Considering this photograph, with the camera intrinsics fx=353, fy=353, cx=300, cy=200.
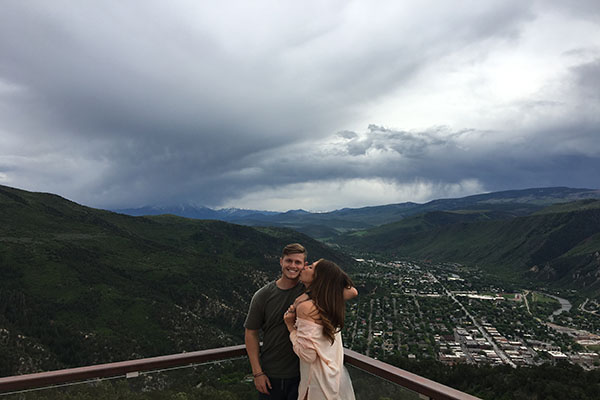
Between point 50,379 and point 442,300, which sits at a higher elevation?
point 50,379

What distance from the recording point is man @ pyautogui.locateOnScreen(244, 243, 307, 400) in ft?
15.4

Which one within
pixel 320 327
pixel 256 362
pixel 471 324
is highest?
pixel 320 327

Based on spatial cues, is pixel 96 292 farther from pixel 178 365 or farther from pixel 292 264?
pixel 292 264

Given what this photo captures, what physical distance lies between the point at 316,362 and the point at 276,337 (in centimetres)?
73

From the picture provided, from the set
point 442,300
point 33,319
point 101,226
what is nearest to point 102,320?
point 33,319

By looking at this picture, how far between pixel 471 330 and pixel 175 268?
72.6 meters

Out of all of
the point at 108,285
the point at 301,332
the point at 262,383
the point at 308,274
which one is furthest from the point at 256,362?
the point at 108,285

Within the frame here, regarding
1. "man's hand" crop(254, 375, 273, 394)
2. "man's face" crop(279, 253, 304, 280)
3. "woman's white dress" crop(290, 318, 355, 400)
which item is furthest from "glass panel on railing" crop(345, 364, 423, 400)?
"man's face" crop(279, 253, 304, 280)

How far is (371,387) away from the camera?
475 centimetres

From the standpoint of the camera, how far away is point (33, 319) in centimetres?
4997

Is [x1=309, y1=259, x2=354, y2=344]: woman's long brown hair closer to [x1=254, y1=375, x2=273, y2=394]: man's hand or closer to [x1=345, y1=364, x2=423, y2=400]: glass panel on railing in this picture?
[x1=345, y1=364, x2=423, y2=400]: glass panel on railing

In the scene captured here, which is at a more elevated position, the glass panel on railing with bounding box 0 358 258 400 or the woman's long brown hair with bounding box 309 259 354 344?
the woman's long brown hair with bounding box 309 259 354 344

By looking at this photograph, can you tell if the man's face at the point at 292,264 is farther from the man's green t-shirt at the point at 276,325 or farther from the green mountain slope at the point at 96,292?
the green mountain slope at the point at 96,292

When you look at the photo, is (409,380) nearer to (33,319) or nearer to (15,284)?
(33,319)
